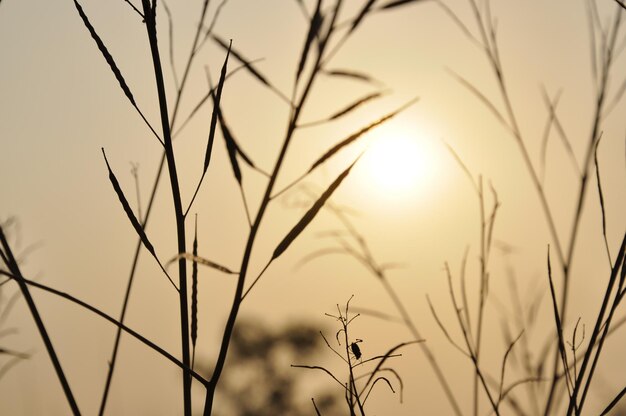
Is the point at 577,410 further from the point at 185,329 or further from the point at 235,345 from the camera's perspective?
the point at 235,345

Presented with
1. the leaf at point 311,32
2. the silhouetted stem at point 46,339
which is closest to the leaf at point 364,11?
the leaf at point 311,32

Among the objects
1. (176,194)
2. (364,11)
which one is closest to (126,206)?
(176,194)

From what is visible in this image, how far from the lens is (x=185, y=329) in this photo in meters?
0.36

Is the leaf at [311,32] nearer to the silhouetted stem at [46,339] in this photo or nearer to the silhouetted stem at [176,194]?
the silhouetted stem at [176,194]

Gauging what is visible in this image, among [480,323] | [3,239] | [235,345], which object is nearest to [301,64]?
[3,239]

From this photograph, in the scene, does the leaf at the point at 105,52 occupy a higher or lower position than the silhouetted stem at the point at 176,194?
higher

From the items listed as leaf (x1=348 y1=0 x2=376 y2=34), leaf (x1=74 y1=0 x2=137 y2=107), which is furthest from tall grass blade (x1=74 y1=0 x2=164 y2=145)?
leaf (x1=348 y1=0 x2=376 y2=34)

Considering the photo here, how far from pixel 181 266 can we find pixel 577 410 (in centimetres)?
26

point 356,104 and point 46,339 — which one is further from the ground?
Answer: point 356,104

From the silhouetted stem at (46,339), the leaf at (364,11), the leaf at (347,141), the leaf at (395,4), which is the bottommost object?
the silhouetted stem at (46,339)

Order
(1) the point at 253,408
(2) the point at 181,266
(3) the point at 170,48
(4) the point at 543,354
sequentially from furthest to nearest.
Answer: (1) the point at 253,408, (4) the point at 543,354, (3) the point at 170,48, (2) the point at 181,266

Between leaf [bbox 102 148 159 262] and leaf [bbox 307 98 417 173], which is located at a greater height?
leaf [bbox 307 98 417 173]

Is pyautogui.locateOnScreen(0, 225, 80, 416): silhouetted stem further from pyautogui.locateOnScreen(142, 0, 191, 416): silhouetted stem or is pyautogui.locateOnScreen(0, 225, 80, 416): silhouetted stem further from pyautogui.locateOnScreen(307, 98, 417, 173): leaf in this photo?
pyautogui.locateOnScreen(307, 98, 417, 173): leaf

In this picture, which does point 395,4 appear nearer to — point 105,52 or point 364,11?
point 364,11
